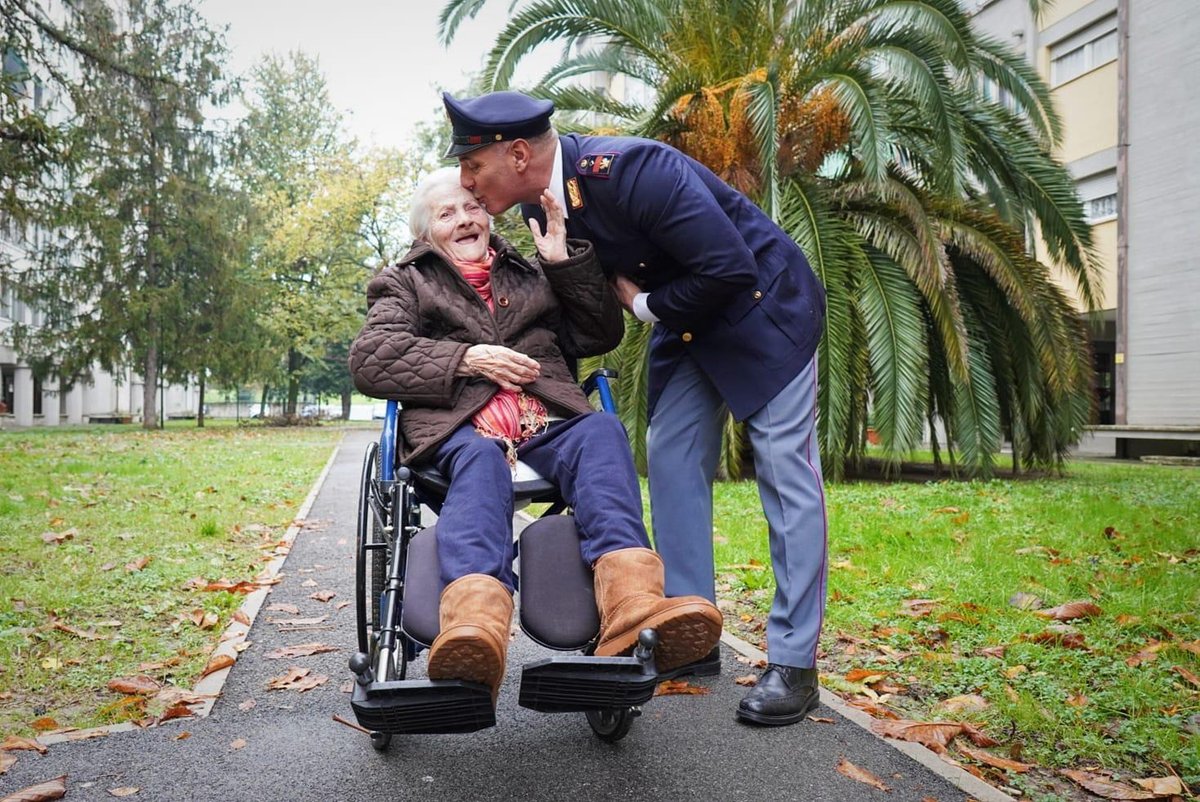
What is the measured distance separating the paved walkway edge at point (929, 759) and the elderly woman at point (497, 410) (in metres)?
0.87

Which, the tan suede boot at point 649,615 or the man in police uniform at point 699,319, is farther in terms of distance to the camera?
the man in police uniform at point 699,319

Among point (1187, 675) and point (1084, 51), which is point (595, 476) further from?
point (1084, 51)

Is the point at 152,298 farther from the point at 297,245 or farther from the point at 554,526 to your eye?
the point at 554,526

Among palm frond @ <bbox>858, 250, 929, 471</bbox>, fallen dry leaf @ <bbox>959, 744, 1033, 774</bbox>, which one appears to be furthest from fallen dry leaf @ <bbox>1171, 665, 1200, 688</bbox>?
palm frond @ <bbox>858, 250, 929, 471</bbox>

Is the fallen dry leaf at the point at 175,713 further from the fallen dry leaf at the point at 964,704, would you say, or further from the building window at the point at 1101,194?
the building window at the point at 1101,194

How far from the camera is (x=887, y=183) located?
1099 cm

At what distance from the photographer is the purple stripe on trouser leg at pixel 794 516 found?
324cm

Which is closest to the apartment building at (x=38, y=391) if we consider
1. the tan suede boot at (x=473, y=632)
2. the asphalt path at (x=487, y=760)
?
the asphalt path at (x=487, y=760)

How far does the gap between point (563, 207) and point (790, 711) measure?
1759 millimetres

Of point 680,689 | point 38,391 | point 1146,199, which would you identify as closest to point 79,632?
point 680,689

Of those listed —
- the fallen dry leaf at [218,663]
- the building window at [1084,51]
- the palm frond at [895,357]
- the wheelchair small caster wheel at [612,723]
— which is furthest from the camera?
the building window at [1084,51]

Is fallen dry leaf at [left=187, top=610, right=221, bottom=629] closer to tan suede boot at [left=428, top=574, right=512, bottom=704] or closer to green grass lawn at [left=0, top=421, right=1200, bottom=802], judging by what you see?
green grass lawn at [left=0, top=421, right=1200, bottom=802]

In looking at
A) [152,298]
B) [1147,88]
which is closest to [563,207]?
[1147,88]

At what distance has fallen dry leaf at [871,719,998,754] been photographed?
3.07m
